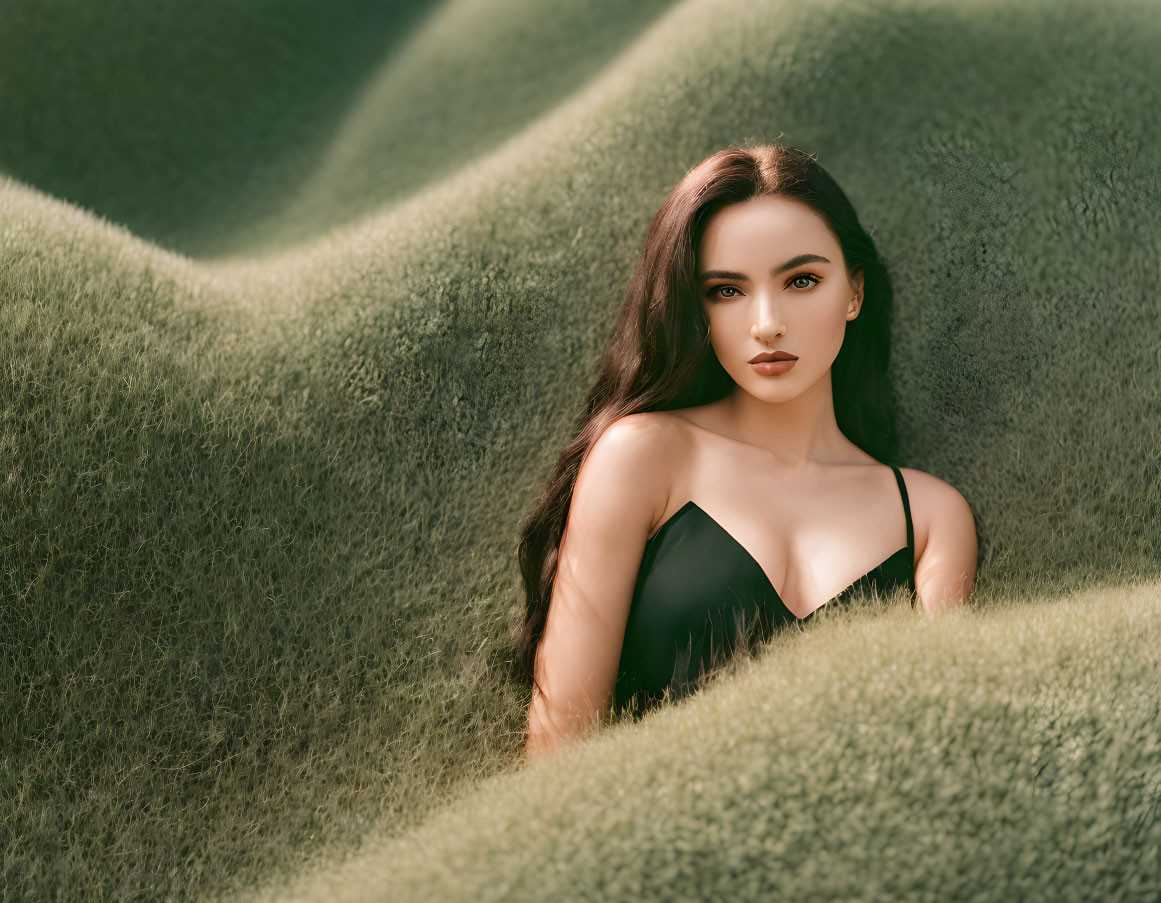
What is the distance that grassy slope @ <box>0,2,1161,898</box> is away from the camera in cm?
218

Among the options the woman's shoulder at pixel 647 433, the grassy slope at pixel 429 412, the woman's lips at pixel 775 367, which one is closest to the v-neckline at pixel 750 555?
the woman's shoulder at pixel 647 433

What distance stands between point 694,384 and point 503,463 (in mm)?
690

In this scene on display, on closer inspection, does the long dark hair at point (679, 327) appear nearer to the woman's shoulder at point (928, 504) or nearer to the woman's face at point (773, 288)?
the woman's face at point (773, 288)

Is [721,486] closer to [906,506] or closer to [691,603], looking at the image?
[691,603]

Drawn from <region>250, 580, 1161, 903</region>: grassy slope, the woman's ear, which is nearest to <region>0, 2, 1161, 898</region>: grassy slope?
<region>250, 580, 1161, 903</region>: grassy slope

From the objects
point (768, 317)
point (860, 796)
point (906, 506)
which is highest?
point (768, 317)

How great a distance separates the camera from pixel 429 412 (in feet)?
8.95

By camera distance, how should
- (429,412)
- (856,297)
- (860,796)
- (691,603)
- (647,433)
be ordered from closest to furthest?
(860,796), (691,603), (647,433), (856,297), (429,412)

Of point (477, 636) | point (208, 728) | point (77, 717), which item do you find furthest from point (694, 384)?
point (77, 717)

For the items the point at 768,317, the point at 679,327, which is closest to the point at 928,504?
the point at 768,317

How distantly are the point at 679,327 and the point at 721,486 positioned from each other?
43 centimetres

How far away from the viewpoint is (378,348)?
2768 mm

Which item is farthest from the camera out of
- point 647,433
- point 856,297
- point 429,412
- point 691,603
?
point 429,412

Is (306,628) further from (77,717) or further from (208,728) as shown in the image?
(77,717)
